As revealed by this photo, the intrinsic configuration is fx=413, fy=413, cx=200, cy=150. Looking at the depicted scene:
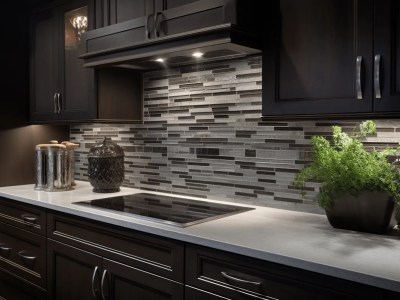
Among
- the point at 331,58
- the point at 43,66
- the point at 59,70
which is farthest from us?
the point at 43,66

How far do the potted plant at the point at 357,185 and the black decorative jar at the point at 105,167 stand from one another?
1.33 m

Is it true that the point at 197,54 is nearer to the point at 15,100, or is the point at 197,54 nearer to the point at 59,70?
the point at 59,70

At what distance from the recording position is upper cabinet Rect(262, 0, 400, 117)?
4.63ft

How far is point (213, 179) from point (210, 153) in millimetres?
151

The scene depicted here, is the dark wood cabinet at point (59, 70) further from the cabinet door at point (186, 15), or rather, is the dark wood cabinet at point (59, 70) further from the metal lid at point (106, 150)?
the cabinet door at point (186, 15)

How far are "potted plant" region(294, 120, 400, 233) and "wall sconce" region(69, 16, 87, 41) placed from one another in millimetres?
1734

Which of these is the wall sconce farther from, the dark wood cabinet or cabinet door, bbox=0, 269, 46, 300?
cabinet door, bbox=0, 269, 46, 300

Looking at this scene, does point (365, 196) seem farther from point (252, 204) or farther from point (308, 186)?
point (252, 204)

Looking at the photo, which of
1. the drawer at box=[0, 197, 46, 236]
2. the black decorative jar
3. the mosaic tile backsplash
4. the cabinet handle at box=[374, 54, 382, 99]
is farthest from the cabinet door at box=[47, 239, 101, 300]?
the cabinet handle at box=[374, 54, 382, 99]

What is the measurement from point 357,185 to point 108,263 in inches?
45.2

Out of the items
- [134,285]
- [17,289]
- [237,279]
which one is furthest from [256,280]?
[17,289]

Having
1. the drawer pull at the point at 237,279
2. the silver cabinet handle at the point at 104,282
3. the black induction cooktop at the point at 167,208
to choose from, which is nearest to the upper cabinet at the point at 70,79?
the black induction cooktop at the point at 167,208

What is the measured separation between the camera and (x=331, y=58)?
1.55 metres

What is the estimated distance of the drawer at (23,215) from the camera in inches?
92.1
